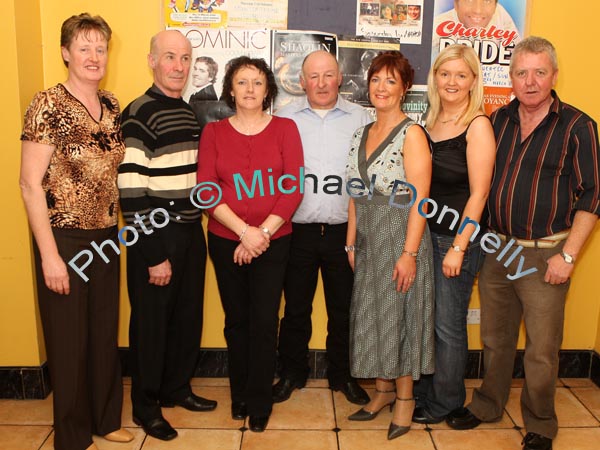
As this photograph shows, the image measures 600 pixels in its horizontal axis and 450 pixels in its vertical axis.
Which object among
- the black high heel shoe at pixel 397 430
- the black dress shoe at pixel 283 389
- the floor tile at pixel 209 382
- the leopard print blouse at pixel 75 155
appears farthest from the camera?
the floor tile at pixel 209 382

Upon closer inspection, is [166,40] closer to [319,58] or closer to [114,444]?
[319,58]

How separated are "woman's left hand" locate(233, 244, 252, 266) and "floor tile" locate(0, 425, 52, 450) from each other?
1.17 m

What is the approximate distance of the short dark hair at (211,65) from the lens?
2847mm

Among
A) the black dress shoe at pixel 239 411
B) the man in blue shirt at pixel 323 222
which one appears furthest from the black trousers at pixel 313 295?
the black dress shoe at pixel 239 411

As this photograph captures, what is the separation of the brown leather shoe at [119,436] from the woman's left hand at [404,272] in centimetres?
133

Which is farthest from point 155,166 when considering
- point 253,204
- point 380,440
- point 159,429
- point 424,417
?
point 424,417

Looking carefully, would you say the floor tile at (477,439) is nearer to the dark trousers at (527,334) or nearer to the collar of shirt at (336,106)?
the dark trousers at (527,334)

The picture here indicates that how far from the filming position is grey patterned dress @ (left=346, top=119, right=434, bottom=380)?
7.73 ft

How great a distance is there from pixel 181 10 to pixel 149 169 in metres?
0.94

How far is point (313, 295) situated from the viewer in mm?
2873

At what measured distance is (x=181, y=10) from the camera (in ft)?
9.20

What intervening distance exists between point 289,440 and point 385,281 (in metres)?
0.83

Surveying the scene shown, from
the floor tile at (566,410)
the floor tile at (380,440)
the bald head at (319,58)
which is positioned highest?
the bald head at (319,58)

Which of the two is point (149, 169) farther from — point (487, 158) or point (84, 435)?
point (487, 158)
